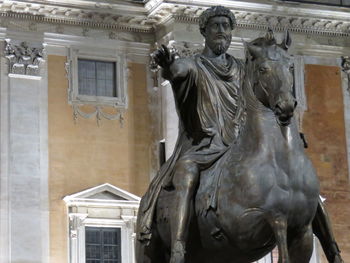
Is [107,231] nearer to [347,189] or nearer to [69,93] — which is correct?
[69,93]

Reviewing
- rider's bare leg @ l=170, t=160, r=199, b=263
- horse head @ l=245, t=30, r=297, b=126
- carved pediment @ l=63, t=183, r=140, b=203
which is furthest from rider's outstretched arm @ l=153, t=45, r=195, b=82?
carved pediment @ l=63, t=183, r=140, b=203

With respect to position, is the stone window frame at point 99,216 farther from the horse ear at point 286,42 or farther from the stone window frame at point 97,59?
the horse ear at point 286,42

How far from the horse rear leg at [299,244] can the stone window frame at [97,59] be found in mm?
23600

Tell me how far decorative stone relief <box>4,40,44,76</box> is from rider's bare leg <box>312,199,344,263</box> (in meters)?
22.9

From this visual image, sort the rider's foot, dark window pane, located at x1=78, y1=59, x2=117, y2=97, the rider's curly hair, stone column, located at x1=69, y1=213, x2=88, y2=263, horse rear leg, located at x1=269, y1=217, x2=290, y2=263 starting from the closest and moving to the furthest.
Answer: horse rear leg, located at x1=269, y1=217, x2=290, y2=263 < the rider's foot < the rider's curly hair < stone column, located at x1=69, y1=213, x2=88, y2=263 < dark window pane, located at x1=78, y1=59, x2=117, y2=97

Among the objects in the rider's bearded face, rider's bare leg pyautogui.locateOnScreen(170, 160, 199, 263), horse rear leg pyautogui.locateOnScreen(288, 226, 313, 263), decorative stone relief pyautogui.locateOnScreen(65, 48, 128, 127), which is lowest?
horse rear leg pyautogui.locateOnScreen(288, 226, 313, 263)

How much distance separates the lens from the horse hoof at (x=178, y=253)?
12.2 metres

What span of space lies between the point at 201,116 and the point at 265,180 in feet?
4.23

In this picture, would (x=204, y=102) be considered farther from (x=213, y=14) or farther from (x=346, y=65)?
(x=346, y=65)

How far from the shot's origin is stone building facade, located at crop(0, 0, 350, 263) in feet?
113

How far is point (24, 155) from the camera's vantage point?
34688 millimetres

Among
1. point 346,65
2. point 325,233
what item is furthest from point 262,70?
point 346,65

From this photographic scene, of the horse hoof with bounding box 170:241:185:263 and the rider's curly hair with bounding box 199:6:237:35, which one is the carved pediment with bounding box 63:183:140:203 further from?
the horse hoof with bounding box 170:241:185:263

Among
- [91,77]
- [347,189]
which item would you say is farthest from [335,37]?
[91,77]
